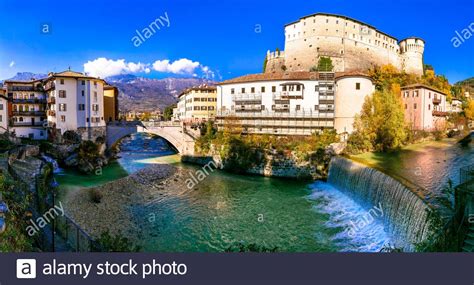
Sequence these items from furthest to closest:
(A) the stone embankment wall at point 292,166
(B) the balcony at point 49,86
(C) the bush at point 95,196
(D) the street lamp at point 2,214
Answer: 1. (B) the balcony at point 49,86
2. (A) the stone embankment wall at point 292,166
3. (C) the bush at point 95,196
4. (D) the street lamp at point 2,214

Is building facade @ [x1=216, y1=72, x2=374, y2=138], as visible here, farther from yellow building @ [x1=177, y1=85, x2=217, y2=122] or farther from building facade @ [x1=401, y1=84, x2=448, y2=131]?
yellow building @ [x1=177, y1=85, x2=217, y2=122]

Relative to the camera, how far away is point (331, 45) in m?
39.1

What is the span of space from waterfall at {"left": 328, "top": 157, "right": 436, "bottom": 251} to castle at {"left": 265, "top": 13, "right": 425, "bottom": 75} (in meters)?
26.3

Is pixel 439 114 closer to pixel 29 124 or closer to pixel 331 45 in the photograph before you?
pixel 331 45

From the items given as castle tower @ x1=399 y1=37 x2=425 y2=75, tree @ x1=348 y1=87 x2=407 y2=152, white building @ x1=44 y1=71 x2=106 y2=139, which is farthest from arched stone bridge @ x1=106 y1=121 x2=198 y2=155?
castle tower @ x1=399 y1=37 x2=425 y2=75

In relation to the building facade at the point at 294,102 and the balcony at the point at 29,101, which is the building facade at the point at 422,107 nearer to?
the building facade at the point at 294,102

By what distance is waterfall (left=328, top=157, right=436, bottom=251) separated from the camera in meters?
8.23

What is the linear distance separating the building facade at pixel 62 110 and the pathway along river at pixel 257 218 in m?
8.33

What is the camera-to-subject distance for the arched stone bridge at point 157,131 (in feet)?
89.9

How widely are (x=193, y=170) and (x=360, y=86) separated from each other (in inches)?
582

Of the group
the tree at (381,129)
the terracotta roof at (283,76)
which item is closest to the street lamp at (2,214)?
the tree at (381,129)

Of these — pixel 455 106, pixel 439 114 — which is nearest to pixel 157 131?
pixel 439 114

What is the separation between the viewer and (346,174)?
1577cm

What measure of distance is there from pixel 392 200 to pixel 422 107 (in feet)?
67.2
